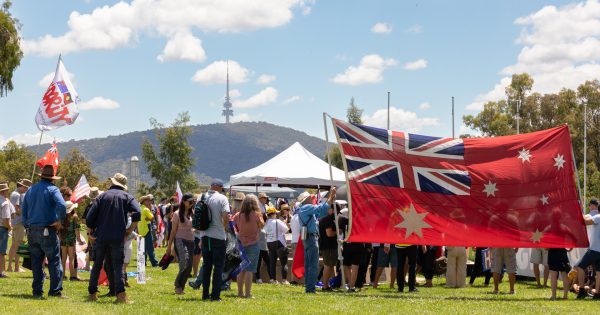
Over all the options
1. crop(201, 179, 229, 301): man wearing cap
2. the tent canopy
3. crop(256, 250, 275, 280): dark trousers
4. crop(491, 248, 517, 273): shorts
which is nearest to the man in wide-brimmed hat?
crop(201, 179, 229, 301): man wearing cap

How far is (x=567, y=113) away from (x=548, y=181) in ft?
187

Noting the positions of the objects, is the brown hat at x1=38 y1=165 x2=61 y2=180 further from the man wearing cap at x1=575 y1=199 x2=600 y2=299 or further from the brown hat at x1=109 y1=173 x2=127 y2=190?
the man wearing cap at x1=575 y1=199 x2=600 y2=299

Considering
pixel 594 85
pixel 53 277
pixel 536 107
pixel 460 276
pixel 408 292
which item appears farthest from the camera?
pixel 536 107

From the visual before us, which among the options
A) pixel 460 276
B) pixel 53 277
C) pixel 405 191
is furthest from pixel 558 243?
pixel 53 277

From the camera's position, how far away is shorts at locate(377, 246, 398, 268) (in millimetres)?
18500

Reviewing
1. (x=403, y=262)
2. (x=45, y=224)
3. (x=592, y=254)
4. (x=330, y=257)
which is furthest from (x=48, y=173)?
(x=592, y=254)

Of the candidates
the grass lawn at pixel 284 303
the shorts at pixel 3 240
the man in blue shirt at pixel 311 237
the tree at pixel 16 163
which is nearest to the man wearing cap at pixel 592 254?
the grass lawn at pixel 284 303

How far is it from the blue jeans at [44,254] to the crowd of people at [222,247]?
0.01 metres

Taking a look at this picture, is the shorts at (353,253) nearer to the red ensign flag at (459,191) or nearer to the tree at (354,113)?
the red ensign flag at (459,191)

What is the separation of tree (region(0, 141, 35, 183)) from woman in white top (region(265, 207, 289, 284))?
52991 mm

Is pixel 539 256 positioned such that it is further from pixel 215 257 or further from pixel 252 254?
pixel 215 257

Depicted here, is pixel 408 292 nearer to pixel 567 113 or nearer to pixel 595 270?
pixel 595 270

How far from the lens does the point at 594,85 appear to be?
2672 inches

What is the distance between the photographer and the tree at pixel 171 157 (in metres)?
72.1
